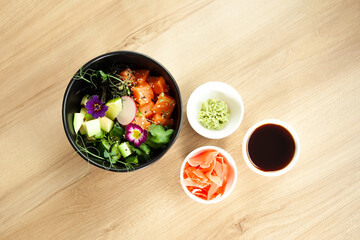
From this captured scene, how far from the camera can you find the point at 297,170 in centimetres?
119

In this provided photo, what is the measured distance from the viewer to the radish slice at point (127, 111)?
1.00 m

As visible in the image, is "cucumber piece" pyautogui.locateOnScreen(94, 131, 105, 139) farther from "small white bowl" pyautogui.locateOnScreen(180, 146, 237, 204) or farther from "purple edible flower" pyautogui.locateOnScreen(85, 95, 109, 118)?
"small white bowl" pyautogui.locateOnScreen(180, 146, 237, 204)

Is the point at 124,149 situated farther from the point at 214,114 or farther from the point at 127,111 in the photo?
the point at 214,114

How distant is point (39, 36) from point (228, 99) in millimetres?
722

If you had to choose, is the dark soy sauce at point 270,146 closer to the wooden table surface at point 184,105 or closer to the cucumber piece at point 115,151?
the wooden table surface at point 184,105

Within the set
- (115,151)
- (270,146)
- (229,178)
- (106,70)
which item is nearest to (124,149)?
(115,151)

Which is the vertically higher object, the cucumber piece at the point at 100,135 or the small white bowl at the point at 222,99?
the cucumber piece at the point at 100,135

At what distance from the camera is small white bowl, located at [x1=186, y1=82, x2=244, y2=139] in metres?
1.09

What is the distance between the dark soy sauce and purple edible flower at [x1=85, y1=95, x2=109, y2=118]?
519 mm

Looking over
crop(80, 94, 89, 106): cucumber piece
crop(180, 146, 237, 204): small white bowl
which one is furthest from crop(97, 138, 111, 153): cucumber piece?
crop(180, 146, 237, 204): small white bowl

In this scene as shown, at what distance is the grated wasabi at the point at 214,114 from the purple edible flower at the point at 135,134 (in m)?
0.22

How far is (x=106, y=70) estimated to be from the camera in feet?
3.36

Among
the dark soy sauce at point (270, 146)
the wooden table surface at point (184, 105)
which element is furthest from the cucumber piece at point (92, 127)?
the dark soy sauce at point (270, 146)

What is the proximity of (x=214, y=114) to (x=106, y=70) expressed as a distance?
0.38 metres
